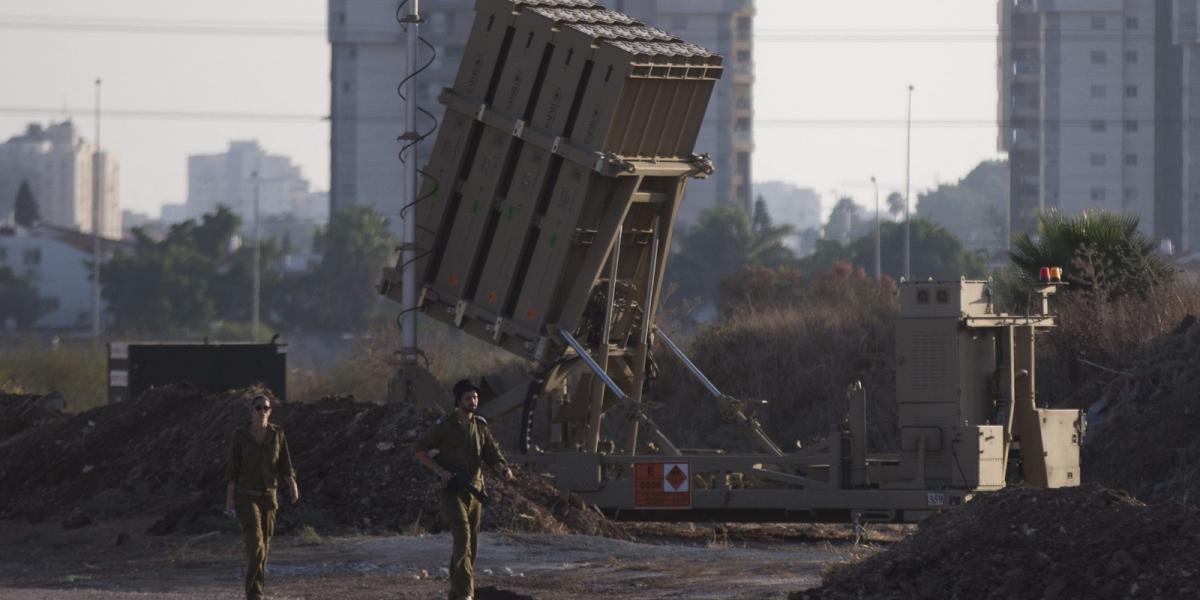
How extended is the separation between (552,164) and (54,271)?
300ft

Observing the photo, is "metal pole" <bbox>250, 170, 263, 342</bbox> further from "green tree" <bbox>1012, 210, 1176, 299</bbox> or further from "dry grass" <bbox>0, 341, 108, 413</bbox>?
"green tree" <bbox>1012, 210, 1176, 299</bbox>

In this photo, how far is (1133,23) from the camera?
11031 cm

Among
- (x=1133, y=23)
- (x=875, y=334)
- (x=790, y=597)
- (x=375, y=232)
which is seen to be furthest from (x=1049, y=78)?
(x=790, y=597)

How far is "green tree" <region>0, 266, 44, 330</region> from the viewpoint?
329ft

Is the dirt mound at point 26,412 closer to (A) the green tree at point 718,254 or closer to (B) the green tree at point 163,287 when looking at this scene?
(B) the green tree at point 163,287

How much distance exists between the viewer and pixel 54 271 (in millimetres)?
106688

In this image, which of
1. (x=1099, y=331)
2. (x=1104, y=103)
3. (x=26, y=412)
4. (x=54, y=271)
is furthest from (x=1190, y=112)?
(x=26, y=412)

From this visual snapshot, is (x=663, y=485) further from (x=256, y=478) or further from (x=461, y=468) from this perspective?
(x=256, y=478)

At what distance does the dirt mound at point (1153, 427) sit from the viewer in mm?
23406

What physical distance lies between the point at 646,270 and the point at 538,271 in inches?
51.1

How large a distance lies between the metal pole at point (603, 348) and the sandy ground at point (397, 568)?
5.91 ft

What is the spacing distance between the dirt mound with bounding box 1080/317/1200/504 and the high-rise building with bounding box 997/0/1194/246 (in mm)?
84268

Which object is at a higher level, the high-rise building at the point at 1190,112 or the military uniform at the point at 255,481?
the high-rise building at the point at 1190,112

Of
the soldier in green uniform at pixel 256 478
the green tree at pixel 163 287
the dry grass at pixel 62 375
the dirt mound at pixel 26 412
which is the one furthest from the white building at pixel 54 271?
the soldier in green uniform at pixel 256 478
